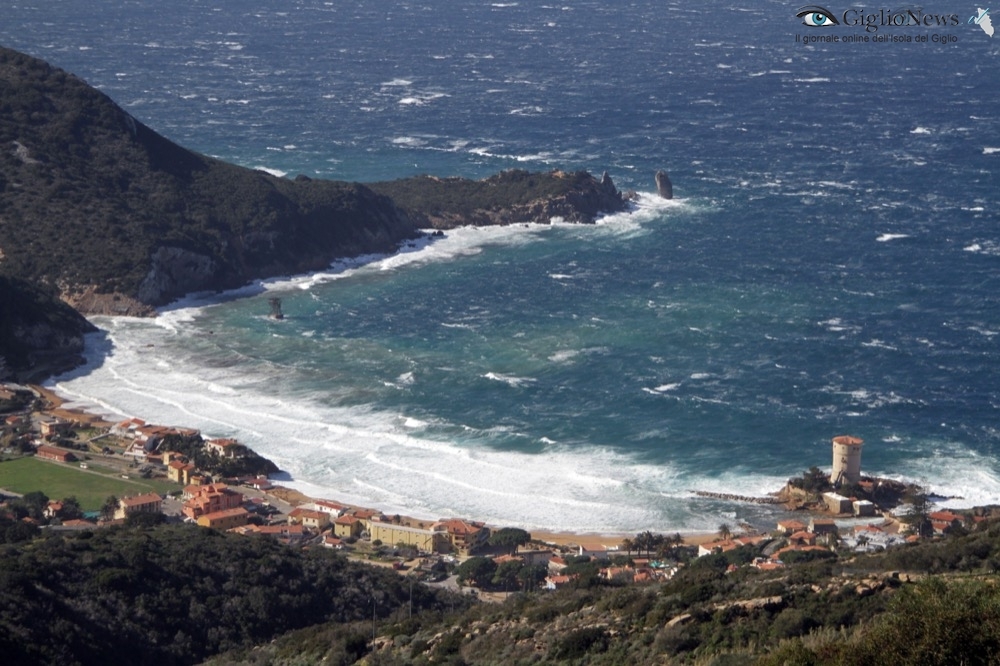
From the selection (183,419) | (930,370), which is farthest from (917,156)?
(183,419)

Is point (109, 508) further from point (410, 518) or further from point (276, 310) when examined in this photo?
point (276, 310)

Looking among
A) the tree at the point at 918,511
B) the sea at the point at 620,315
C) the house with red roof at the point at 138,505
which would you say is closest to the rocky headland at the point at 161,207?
the sea at the point at 620,315

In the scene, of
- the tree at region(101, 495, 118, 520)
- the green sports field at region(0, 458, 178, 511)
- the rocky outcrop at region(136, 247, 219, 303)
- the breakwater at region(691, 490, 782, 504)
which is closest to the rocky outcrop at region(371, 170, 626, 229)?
the rocky outcrop at region(136, 247, 219, 303)

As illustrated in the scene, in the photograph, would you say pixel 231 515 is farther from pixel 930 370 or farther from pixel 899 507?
pixel 930 370

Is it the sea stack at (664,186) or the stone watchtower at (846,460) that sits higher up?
the sea stack at (664,186)

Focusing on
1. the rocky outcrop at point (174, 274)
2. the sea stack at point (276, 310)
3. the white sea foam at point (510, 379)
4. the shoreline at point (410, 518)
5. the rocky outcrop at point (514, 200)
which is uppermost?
the rocky outcrop at point (514, 200)

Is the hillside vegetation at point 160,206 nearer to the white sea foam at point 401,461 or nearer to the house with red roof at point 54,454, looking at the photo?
the white sea foam at point 401,461
